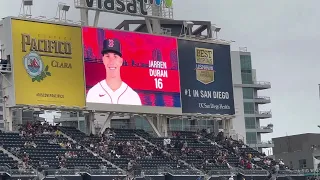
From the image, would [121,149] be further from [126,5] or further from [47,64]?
[126,5]

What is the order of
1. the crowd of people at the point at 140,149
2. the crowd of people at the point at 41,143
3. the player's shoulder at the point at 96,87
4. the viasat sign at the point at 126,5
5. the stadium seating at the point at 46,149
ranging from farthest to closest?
the viasat sign at the point at 126,5, the player's shoulder at the point at 96,87, the crowd of people at the point at 140,149, the stadium seating at the point at 46,149, the crowd of people at the point at 41,143

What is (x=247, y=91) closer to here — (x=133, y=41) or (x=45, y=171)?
(x=133, y=41)

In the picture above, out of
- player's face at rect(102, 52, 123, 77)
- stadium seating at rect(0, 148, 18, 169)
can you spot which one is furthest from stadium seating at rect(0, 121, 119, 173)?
player's face at rect(102, 52, 123, 77)

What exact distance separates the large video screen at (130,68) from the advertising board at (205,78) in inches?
37.0

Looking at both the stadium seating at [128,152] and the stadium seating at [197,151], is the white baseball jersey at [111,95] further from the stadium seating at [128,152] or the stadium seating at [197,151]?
the stadium seating at [197,151]

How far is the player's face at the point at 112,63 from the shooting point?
2324 inches

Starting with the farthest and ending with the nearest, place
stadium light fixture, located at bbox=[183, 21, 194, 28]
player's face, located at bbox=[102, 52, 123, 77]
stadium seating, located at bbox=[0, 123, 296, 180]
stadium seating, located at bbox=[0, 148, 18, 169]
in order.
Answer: stadium light fixture, located at bbox=[183, 21, 194, 28]
player's face, located at bbox=[102, 52, 123, 77]
stadium seating, located at bbox=[0, 123, 296, 180]
stadium seating, located at bbox=[0, 148, 18, 169]

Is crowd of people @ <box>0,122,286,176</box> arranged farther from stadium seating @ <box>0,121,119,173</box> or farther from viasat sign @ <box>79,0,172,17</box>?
viasat sign @ <box>79,0,172,17</box>

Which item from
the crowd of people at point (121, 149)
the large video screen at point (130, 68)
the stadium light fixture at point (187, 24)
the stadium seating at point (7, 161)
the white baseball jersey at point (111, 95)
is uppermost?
the stadium light fixture at point (187, 24)

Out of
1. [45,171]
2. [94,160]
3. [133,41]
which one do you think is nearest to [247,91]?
[133,41]

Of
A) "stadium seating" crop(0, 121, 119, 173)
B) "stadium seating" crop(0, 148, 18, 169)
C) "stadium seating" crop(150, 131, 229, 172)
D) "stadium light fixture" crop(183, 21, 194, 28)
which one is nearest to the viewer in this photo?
"stadium seating" crop(0, 148, 18, 169)

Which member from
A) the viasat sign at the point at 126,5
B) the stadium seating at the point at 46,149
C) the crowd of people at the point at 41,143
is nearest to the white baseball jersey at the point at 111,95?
the crowd of people at the point at 41,143

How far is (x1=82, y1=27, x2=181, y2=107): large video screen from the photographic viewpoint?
58.3 m

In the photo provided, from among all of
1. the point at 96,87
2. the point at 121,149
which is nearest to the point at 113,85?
the point at 96,87
